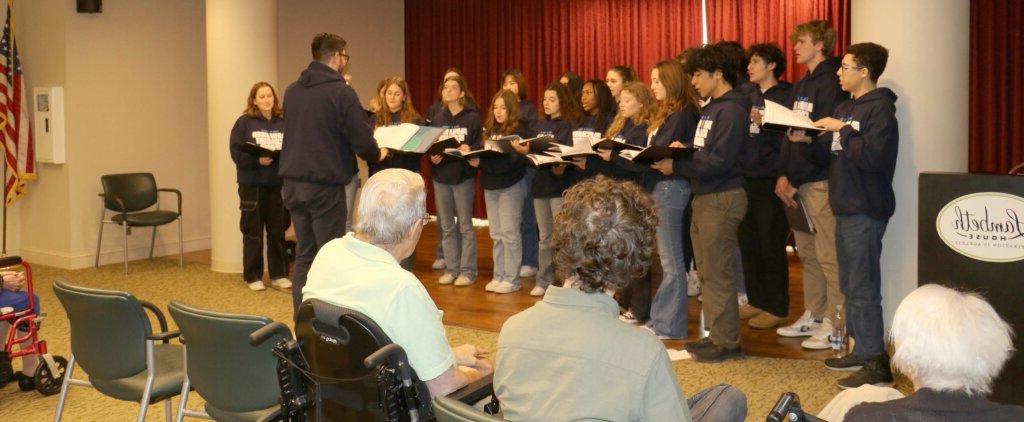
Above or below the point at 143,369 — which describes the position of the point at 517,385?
above

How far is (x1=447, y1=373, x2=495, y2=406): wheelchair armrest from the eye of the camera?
2470 mm

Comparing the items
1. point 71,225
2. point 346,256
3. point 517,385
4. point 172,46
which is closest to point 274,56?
point 172,46

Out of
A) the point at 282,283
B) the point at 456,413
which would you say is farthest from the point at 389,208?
the point at 282,283

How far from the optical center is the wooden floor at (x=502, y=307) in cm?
516

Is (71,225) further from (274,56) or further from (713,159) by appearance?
(713,159)

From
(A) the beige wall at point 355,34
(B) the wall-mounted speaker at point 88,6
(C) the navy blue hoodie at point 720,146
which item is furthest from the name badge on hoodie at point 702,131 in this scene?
(A) the beige wall at point 355,34

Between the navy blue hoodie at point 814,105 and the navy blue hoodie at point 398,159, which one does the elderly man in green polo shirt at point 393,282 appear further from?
the navy blue hoodie at point 398,159

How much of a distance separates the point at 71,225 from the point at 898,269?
6371 mm

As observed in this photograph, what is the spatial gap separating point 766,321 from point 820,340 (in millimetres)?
531

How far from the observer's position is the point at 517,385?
6.95 ft

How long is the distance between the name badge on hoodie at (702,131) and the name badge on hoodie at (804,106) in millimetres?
678

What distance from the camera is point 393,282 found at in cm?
256

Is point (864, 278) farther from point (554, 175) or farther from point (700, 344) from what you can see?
point (554, 175)

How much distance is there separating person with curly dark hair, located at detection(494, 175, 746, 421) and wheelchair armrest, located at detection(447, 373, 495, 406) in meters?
0.30
